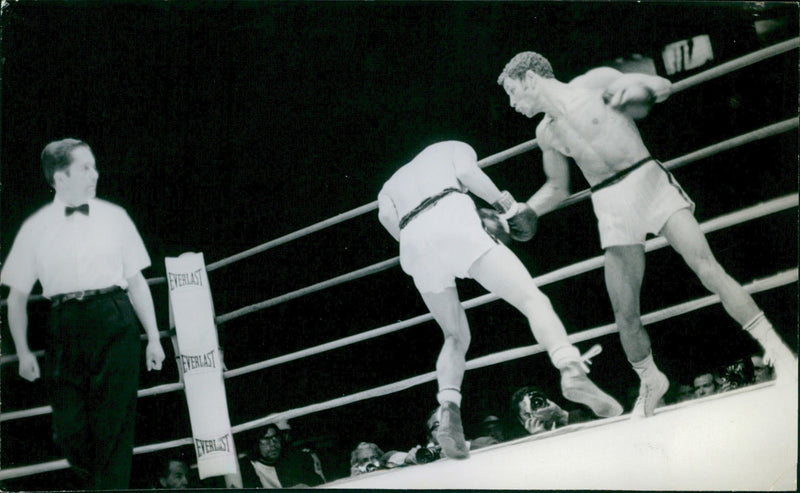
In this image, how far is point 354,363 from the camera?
2.68m

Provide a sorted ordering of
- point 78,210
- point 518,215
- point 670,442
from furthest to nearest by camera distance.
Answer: point 78,210
point 518,215
point 670,442

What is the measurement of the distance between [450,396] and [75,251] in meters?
1.56

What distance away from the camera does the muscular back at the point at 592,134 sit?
8.44 feet

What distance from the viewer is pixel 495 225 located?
2619 mm

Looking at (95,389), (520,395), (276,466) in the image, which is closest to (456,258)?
(520,395)

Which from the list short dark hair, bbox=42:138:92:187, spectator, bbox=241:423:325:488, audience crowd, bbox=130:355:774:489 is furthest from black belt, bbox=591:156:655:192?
short dark hair, bbox=42:138:92:187

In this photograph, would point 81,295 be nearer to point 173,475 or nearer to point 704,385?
point 173,475

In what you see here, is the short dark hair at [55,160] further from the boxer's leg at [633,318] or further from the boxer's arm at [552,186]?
the boxer's leg at [633,318]

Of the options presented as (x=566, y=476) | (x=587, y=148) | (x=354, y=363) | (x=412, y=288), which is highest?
(x=587, y=148)

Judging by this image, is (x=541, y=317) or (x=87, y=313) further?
(x=87, y=313)

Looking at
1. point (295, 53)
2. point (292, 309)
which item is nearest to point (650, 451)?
point (292, 309)

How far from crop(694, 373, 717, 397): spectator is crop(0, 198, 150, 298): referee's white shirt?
215 centimetres

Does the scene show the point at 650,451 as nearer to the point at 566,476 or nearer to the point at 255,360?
the point at 566,476

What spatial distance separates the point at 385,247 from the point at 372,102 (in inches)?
22.7
